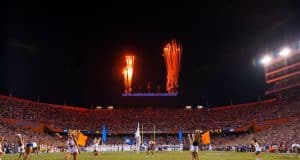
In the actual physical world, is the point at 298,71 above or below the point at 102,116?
above

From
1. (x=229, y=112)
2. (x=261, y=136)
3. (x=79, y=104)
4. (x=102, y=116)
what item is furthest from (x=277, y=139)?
(x=79, y=104)

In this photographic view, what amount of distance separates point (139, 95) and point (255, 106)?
32.3 m

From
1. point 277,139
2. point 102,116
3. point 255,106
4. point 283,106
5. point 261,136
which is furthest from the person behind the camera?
point 102,116

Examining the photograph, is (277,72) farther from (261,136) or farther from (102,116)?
(102,116)

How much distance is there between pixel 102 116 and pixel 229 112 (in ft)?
103

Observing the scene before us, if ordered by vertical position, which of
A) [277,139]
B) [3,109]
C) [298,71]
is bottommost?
[277,139]

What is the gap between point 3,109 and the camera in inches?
3204

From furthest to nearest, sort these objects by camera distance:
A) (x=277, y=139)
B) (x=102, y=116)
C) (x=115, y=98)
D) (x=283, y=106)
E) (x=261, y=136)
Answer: (x=115, y=98), (x=102, y=116), (x=283, y=106), (x=261, y=136), (x=277, y=139)

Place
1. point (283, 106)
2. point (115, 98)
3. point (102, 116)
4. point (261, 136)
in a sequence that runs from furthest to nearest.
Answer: point (115, 98)
point (102, 116)
point (283, 106)
point (261, 136)

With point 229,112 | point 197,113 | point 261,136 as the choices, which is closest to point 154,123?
point 197,113

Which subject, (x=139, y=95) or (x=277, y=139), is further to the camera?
(x=139, y=95)

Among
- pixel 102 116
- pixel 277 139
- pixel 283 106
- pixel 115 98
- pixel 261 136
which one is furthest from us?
pixel 115 98

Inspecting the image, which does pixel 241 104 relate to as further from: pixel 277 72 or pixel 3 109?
pixel 3 109

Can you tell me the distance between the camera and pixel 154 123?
10250cm
